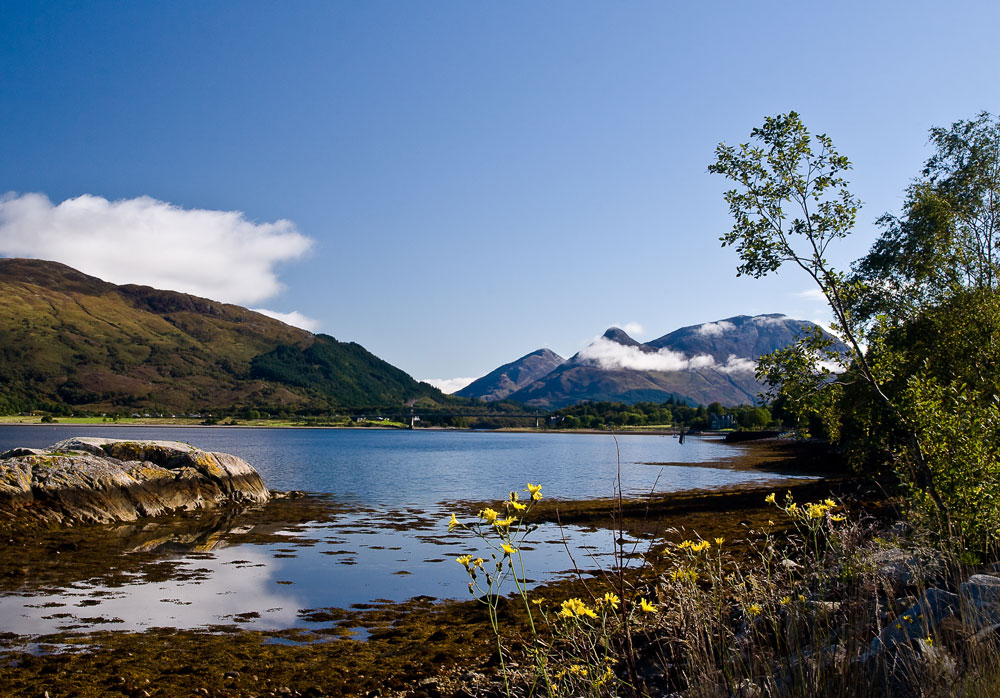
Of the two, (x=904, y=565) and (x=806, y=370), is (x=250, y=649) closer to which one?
(x=904, y=565)

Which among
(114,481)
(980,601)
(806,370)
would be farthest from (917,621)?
(114,481)

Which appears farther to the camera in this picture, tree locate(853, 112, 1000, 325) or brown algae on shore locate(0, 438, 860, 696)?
tree locate(853, 112, 1000, 325)

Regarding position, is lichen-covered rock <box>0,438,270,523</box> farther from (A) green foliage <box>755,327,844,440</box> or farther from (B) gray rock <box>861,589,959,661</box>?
(B) gray rock <box>861,589,959,661</box>

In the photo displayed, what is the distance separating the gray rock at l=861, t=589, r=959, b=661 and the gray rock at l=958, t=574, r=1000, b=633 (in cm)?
20

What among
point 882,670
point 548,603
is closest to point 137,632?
point 548,603

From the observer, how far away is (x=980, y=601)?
7.12m

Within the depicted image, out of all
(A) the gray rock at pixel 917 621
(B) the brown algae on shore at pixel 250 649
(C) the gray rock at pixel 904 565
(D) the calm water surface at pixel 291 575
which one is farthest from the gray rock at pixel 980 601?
(D) the calm water surface at pixel 291 575

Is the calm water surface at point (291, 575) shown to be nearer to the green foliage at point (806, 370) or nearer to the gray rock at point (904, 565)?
the gray rock at point (904, 565)

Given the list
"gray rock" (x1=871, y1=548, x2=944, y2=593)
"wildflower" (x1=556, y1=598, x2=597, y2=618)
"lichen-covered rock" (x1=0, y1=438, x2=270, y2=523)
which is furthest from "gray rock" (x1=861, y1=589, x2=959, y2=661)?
"lichen-covered rock" (x1=0, y1=438, x2=270, y2=523)

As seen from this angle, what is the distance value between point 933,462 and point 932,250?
55.2ft

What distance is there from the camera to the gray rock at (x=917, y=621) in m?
6.36

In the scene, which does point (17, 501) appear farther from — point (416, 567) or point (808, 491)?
point (808, 491)

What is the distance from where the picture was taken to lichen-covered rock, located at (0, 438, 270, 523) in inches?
A: 1012

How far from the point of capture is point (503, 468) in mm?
75062
